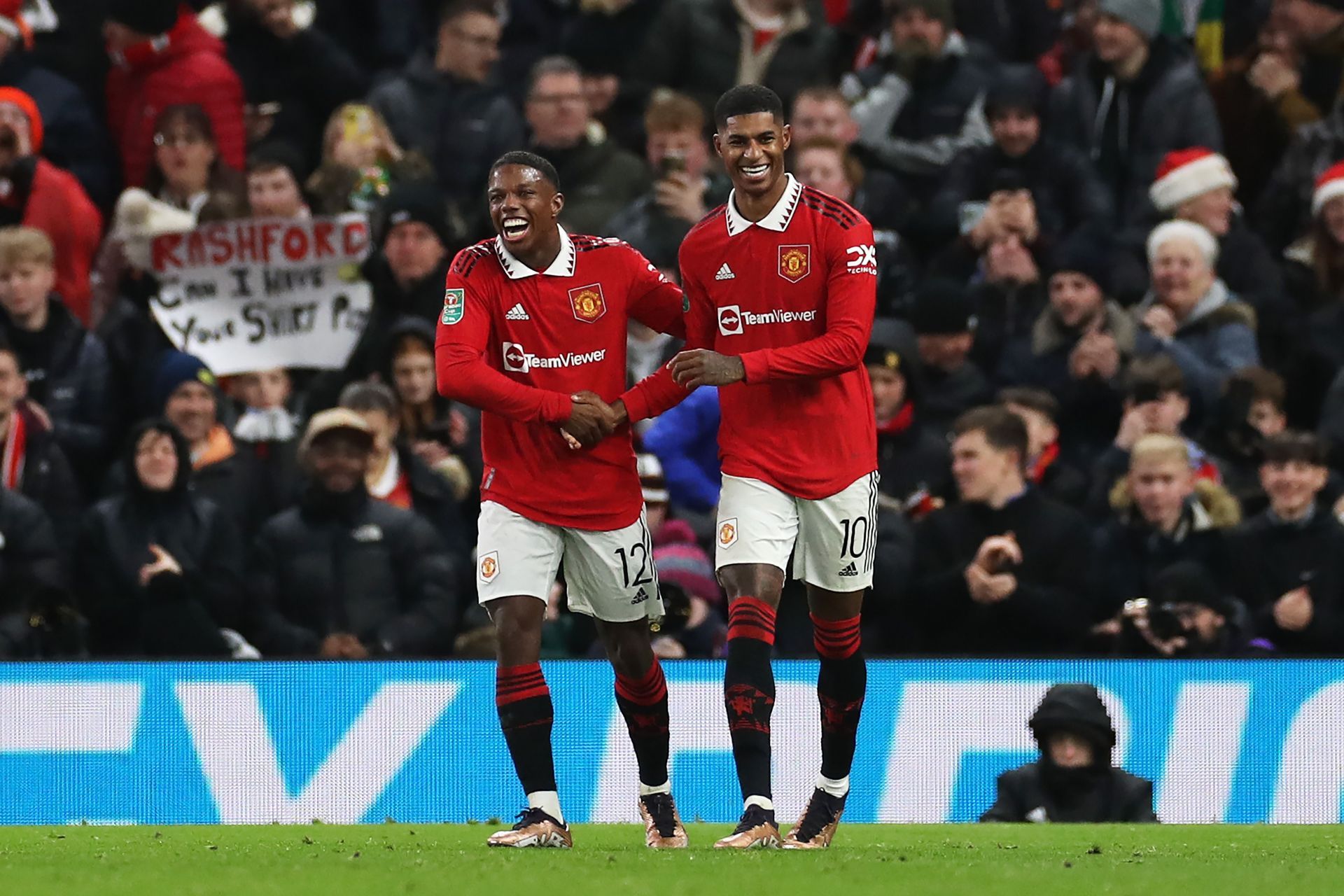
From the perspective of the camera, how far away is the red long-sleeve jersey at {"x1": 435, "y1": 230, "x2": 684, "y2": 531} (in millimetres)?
8711

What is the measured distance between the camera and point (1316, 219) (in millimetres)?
15070

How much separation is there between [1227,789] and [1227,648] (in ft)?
2.84

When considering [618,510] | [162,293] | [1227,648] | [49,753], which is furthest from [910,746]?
[162,293]

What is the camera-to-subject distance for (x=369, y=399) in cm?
1377

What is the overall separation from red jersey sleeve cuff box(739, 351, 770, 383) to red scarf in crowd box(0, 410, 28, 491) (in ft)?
22.2

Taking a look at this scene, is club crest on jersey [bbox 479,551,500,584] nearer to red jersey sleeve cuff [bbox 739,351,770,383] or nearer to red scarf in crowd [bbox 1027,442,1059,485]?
red jersey sleeve cuff [bbox 739,351,770,383]

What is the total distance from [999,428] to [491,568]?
461 centimetres

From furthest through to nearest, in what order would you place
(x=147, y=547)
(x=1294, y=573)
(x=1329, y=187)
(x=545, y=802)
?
1. (x=1329, y=187)
2. (x=147, y=547)
3. (x=1294, y=573)
4. (x=545, y=802)

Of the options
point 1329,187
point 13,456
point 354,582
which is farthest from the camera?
point 1329,187

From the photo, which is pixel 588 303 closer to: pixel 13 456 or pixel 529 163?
pixel 529 163

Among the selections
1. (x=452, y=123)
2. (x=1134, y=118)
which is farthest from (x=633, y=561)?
(x=1134, y=118)

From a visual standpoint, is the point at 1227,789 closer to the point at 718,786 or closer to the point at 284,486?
the point at 718,786

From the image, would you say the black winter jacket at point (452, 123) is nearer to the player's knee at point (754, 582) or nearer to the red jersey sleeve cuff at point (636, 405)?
the red jersey sleeve cuff at point (636, 405)

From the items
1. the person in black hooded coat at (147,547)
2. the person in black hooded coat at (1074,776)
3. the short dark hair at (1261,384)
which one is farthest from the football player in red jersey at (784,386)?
the short dark hair at (1261,384)
